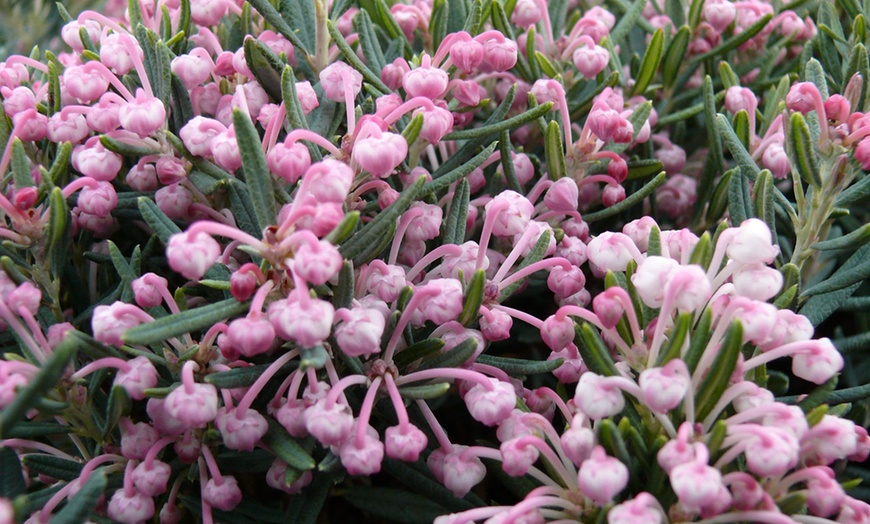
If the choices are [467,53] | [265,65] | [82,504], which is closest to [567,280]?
[467,53]

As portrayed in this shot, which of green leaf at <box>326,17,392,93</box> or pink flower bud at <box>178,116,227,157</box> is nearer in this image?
pink flower bud at <box>178,116,227,157</box>

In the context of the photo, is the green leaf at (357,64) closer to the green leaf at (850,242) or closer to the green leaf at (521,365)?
the green leaf at (521,365)

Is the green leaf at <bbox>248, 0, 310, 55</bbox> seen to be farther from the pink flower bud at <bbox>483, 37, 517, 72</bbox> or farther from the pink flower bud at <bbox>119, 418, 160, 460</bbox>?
the pink flower bud at <bbox>119, 418, 160, 460</bbox>

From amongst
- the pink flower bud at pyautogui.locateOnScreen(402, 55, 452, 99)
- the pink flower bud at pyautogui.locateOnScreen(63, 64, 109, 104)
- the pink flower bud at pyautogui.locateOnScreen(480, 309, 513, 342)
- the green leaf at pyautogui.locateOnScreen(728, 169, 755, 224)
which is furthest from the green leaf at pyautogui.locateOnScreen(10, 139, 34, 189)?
the green leaf at pyautogui.locateOnScreen(728, 169, 755, 224)

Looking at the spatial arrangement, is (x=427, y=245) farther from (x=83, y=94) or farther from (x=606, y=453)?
(x=83, y=94)

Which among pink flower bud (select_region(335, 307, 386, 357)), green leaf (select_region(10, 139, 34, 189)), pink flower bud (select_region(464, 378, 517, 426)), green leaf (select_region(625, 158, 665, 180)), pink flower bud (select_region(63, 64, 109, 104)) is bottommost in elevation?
pink flower bud (select_region(464, 378, 517, 426))

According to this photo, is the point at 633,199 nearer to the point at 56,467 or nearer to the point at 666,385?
the point at 666,385

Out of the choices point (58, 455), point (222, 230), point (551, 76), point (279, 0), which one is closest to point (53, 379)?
point (222, 230)

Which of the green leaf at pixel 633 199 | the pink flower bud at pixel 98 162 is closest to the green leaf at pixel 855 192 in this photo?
the green leaf at pixel 633 199
